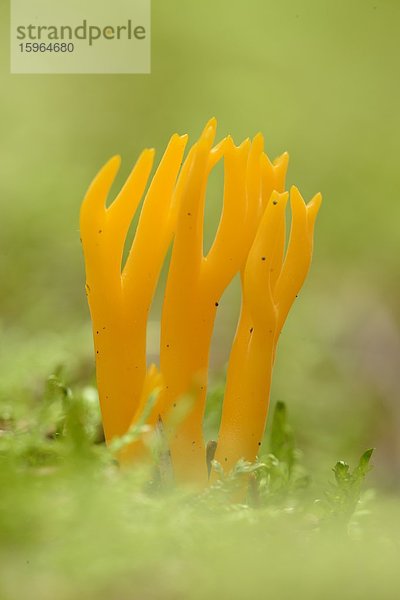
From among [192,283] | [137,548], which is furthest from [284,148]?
[137,548]

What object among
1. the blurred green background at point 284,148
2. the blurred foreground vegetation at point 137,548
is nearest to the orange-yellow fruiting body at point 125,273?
the blurred foreground vegetation at point 137,548

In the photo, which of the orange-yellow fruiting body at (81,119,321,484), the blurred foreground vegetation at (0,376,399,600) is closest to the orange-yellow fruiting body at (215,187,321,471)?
the orange-yellow fruiting body at (81,119,321,484)

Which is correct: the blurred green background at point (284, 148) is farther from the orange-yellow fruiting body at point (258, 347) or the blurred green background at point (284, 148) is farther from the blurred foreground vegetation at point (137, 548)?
the blurred foreground vegetation at point (137, 548)

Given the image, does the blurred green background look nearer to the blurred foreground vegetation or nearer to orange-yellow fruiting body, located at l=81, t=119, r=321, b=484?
orange-yellow fruiting body, located at l=81, t=119, r=321, b=484

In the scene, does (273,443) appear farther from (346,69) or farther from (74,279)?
(346,69)

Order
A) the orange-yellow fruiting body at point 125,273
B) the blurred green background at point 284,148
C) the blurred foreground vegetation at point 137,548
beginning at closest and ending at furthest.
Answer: the blurred foreground vegetation at point 137,548, the orange-yellow fruiting body at point 125,273, the blurred green background at point 284,148

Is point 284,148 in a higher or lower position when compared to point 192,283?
higher

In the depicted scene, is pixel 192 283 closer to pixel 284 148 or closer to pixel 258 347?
pixel 258 347
